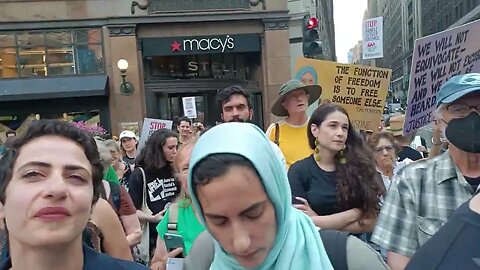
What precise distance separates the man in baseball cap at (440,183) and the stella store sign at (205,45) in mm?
15885

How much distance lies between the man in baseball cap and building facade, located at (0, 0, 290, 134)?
1475 cm

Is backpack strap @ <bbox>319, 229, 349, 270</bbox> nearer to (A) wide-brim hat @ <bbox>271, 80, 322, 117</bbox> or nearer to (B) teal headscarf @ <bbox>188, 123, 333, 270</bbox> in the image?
(B) teal headscarf @ <bbox>188, 123, 333, 270</bbox>

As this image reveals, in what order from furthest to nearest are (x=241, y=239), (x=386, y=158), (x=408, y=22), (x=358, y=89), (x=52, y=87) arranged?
1. (x=408, y=22)
2. (x=52, y=87)
3. (x=358, y=89)
4. (x=386, y=158)
5. (x=241, y=239)

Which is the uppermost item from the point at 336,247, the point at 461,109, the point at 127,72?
the point at 127,72

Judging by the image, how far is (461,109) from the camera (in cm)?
249

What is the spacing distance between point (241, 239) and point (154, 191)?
353cm

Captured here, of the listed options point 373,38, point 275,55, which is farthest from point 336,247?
point 275,55

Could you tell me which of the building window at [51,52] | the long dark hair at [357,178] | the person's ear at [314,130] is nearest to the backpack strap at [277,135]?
the person's ear at [314,130]

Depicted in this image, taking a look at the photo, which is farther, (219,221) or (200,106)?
(200,106)

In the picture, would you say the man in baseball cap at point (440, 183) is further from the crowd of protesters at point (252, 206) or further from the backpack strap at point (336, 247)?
the backpack strap at point (336, 247)

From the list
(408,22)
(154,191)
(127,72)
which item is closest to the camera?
(154,191)

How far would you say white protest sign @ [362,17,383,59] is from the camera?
15.8 m

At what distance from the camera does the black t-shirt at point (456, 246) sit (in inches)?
37.8

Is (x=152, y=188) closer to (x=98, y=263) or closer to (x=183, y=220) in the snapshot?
(x=183, y=220)
